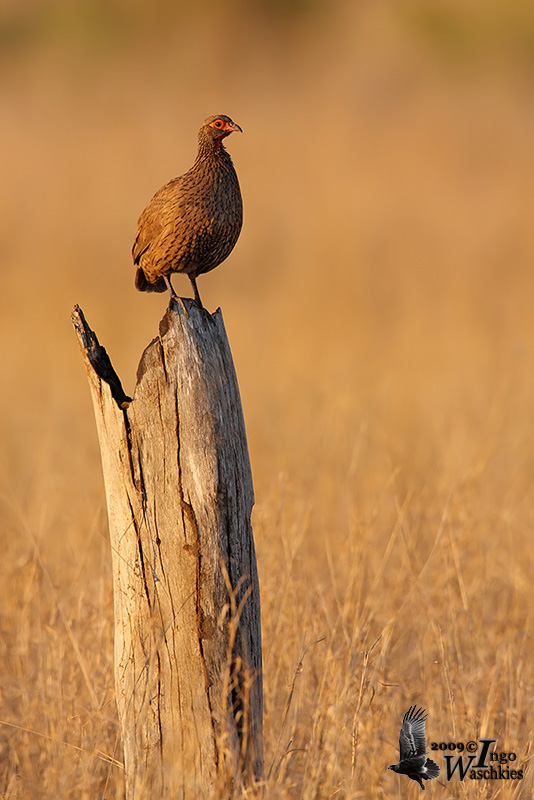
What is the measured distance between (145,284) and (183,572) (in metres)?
1.57

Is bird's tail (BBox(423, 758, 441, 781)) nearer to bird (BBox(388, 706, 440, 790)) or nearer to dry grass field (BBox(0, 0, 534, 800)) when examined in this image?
bird (BBox(388, 706, 440, 790))

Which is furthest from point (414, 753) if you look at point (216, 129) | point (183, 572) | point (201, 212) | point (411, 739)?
point (216, 129)

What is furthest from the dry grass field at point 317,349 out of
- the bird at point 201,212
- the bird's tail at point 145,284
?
the bird at point 201,212

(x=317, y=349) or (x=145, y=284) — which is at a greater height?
(x=317, y=349)

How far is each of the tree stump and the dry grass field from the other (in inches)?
8.2

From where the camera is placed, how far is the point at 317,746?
9.02 ft

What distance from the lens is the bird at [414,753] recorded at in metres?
2.67

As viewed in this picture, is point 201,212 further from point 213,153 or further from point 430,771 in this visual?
point 430,771

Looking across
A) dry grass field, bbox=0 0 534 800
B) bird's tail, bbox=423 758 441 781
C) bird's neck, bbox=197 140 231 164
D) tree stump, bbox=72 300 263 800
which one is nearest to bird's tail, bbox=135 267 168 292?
bird's neck, bbox=197 140 231 164

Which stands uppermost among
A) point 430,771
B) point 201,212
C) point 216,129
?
point 216,129

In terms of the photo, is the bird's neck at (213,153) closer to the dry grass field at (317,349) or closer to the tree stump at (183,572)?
→ the tree stump at (183,572)

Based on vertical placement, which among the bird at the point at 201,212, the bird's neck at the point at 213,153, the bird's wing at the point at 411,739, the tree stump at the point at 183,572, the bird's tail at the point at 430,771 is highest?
the bird's neck at the point at 213,153

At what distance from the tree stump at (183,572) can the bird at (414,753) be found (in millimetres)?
504

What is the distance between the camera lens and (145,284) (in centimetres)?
359
